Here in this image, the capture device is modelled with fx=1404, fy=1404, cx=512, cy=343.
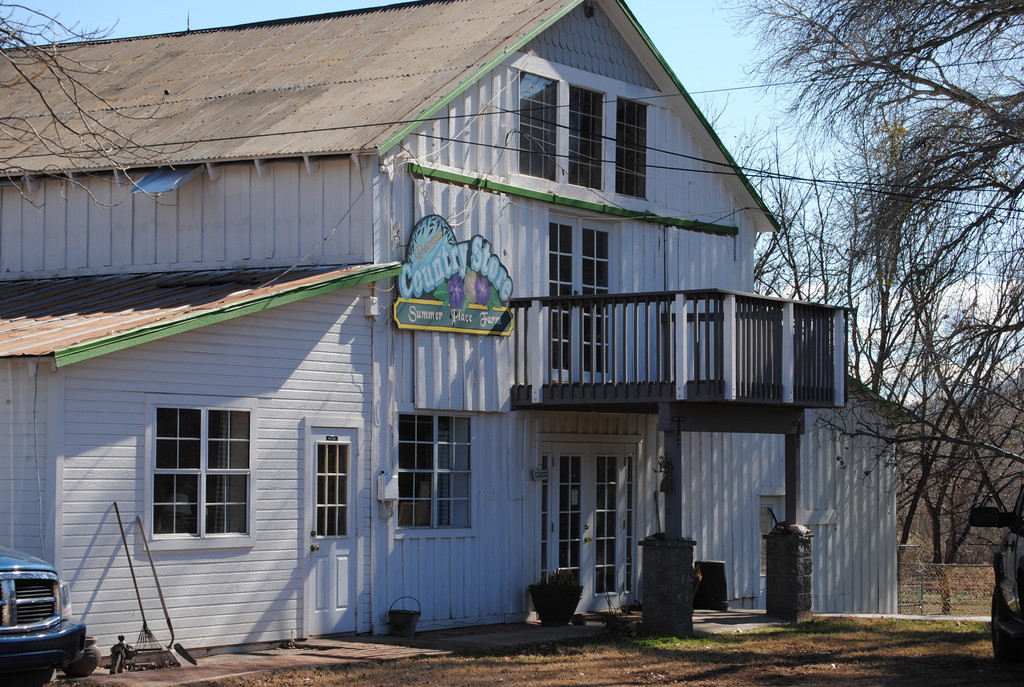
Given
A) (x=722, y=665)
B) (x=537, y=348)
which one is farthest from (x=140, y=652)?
(x=537, y=348)

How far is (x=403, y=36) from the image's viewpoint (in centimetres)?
1955

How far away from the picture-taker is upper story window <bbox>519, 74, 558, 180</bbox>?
60.9 feet

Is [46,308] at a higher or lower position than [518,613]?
higher

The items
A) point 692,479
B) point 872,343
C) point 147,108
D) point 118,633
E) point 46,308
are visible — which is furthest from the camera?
point 872,343

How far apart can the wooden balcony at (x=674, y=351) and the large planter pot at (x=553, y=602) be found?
231cm

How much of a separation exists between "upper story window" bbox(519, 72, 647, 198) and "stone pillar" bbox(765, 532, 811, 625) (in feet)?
17.8

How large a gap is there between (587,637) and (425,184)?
Answer: 564cm

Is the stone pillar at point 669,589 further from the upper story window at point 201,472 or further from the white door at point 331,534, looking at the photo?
the upper story window at point 201,472

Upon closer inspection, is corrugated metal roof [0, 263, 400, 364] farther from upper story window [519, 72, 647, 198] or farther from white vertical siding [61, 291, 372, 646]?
upper story window [519, 72, 647, 198]

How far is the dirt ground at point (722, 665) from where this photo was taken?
12703mm

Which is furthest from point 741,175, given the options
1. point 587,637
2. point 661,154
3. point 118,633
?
point 118,633

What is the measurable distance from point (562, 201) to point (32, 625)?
10274mm

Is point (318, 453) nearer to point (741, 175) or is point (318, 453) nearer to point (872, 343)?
point (741, 175)

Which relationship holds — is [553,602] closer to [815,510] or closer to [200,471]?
[200,471]
